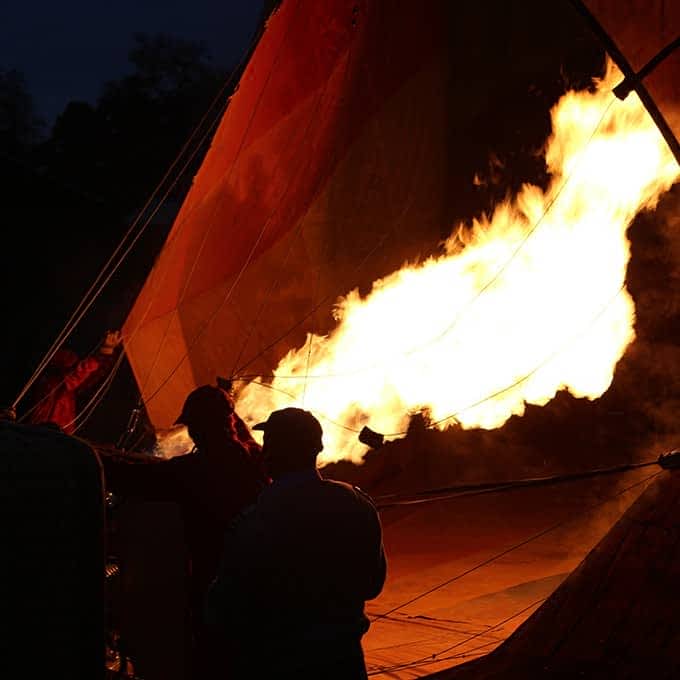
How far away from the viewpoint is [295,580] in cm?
186

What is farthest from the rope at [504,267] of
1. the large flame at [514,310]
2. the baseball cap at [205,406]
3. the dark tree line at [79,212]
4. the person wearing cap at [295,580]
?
the dark tree line at [79,212]

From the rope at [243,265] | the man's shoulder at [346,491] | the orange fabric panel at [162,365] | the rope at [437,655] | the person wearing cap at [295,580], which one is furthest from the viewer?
the orange fabric panel at [162,365]

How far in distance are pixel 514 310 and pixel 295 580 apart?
314 centimetres

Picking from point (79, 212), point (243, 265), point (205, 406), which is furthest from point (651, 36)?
point (79, 212)

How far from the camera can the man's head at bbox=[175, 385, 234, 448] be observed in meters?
2.74

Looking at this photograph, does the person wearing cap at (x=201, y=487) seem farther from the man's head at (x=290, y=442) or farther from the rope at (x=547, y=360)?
the rope at (x=547, y=360)

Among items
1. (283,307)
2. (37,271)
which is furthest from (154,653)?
(37,271)

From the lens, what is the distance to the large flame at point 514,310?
424 centimetres

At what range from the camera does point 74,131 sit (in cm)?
2062

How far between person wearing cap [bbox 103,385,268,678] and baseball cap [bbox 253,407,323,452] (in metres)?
0.64

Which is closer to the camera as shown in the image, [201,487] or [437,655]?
[201,487]

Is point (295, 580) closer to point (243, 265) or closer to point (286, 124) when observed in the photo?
point (243, 265)

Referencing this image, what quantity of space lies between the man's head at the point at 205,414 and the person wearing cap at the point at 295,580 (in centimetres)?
78

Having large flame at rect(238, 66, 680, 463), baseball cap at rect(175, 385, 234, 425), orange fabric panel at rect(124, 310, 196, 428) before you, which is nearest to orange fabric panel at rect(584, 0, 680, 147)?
large flame at rect(238, 66, 680, 463)
